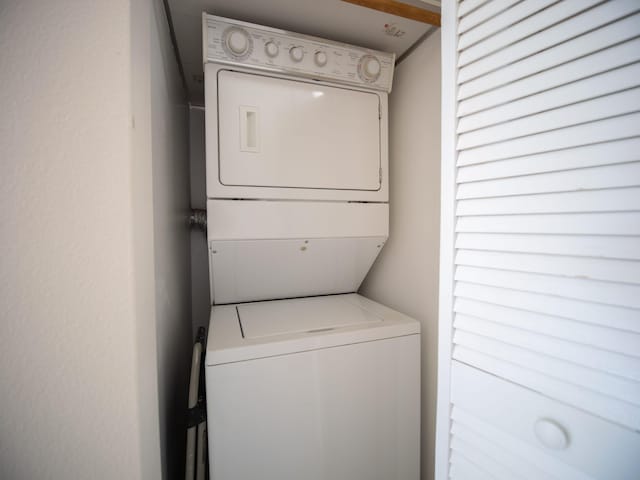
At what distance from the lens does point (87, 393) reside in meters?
0.77

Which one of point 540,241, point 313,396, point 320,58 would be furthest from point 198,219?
point 540,241

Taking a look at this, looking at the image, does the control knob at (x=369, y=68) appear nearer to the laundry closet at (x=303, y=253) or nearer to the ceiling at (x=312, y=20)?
the laundry closet at (x=303, y=253)

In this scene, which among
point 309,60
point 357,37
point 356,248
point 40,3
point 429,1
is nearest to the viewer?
point 40,3

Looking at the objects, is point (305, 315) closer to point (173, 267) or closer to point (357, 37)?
point (173, 267)

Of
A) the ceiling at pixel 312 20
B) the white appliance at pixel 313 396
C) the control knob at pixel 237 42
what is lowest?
the white appliance at pixel 313 396

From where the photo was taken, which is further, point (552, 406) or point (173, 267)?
point (173, 267)

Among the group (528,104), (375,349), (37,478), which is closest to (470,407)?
(375,349)

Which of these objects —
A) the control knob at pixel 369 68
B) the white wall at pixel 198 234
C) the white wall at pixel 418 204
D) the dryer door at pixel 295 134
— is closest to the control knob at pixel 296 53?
the dryer door at pixel 295 134

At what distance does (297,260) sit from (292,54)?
1119mm

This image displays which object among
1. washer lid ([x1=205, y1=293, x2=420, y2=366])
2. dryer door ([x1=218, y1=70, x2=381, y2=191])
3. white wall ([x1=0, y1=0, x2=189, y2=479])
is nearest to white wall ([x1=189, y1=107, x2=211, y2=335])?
washer lid ([x1=205, y1=293, x2=420, y2=366])

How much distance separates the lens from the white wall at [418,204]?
157cm

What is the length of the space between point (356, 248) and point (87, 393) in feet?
4.60

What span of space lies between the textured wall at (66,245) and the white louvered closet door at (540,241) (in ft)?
3.11

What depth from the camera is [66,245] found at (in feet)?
2.45
